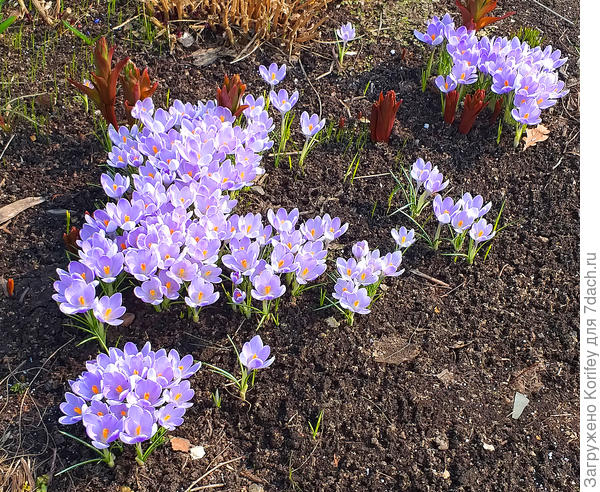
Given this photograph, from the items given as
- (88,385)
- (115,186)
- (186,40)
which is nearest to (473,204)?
(115,186)

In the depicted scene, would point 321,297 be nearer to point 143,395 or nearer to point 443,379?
point 443,379

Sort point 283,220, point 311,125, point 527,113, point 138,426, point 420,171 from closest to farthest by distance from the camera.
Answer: point 138,426 < point 283,220 < point 420,171 < point 311,125 < point 527,113

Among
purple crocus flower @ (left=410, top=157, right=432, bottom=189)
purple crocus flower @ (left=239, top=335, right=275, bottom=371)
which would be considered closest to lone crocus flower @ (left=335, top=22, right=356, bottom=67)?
purple crocus flower @ (left=410, top=157, right=432, bottom=189)


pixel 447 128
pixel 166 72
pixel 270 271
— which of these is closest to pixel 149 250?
pixel 270 271

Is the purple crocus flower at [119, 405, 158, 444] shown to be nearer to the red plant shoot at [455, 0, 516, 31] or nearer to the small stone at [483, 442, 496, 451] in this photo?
the small stone at [483, 442, 496, 451]

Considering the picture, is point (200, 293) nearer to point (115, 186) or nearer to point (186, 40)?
point (115, 186)

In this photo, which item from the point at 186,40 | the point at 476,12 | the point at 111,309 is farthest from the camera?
the point at 186,40

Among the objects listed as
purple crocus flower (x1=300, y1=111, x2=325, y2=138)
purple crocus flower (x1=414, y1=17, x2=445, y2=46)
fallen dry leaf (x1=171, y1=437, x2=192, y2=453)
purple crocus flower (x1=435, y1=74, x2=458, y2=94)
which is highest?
purple crocus flower (x1=414, y1=17, x2=445, y2=46)
